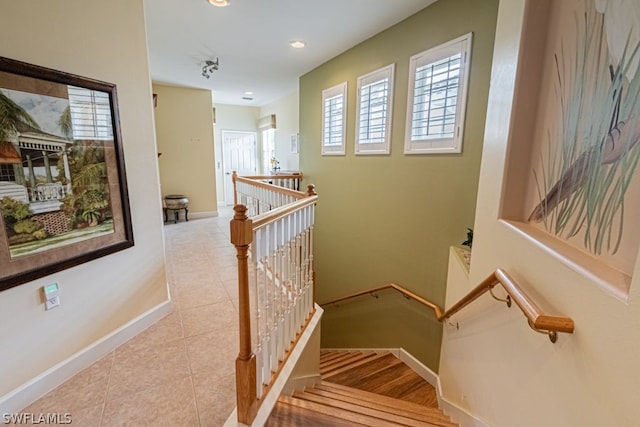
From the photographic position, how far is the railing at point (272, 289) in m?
1.35

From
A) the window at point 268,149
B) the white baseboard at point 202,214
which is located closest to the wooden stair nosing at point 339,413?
the white baseboard at point 202,214

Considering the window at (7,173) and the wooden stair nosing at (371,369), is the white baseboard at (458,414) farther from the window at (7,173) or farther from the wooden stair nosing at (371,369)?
the window at (7,173)

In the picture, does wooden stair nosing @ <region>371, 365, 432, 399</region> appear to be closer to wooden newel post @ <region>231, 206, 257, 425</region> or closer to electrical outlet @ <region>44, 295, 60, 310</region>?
wooden newel post @ <region>231, 206, 257, 425</region>

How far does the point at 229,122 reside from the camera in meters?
7.69

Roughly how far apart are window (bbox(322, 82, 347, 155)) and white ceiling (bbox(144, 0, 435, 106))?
0.49 meters

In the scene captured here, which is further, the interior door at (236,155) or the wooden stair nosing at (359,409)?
the interior door at (236,155)

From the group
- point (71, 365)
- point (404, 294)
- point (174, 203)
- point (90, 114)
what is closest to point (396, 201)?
point (404, 294)

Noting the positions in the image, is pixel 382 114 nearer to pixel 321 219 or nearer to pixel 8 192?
pixel 321 219

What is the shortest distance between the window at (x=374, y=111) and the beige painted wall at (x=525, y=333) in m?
1.61

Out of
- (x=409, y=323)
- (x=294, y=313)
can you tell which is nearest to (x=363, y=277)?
(x=409, y=323)

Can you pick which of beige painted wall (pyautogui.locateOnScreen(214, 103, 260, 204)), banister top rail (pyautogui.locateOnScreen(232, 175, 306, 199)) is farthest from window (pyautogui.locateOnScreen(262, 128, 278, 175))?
banister top rail (pyautogui.locateOnScreen(232, 175, 306, 199))

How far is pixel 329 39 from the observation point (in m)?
3.42

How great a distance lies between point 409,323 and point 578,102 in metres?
2.77

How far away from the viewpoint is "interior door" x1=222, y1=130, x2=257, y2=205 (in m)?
7.78
